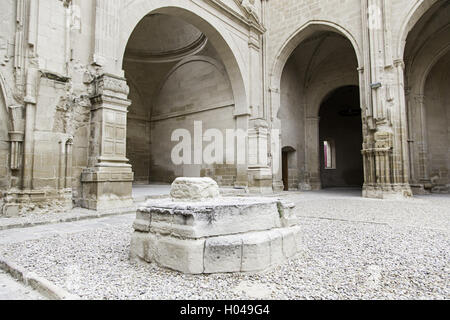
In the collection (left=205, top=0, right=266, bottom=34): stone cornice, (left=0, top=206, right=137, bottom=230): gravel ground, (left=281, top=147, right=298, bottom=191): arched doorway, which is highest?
(left=205, top=0, right=266, bottom=34): stone cornice

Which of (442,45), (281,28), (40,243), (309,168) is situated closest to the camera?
(40,243)

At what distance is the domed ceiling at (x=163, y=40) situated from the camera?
13156 millimetres

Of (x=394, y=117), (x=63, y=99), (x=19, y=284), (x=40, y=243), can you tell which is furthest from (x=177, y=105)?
(x=19, y=284)

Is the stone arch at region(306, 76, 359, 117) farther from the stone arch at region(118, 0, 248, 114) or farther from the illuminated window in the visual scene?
the illuminated window

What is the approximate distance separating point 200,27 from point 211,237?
9479mm

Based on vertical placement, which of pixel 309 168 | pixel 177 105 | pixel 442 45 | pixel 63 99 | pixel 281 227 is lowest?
pixel 281 227

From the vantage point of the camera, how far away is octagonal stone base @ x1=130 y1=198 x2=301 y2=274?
229 cm

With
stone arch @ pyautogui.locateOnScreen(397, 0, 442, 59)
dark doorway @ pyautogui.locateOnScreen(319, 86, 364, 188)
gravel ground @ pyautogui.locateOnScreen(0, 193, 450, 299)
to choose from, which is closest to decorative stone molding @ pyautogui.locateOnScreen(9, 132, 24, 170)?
gravel ground @ pyautogui.locateOnScreen(0, 193, 450, 299)

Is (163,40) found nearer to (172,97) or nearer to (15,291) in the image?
(172,97)

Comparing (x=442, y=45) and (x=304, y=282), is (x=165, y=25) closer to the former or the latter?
(x=442, y=45)

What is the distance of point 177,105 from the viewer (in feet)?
46.4

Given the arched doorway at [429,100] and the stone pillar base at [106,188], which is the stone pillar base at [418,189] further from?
the stone pillar base at [106,188]

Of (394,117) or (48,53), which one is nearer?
(48,53)

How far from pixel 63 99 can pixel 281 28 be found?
10.1 metres
